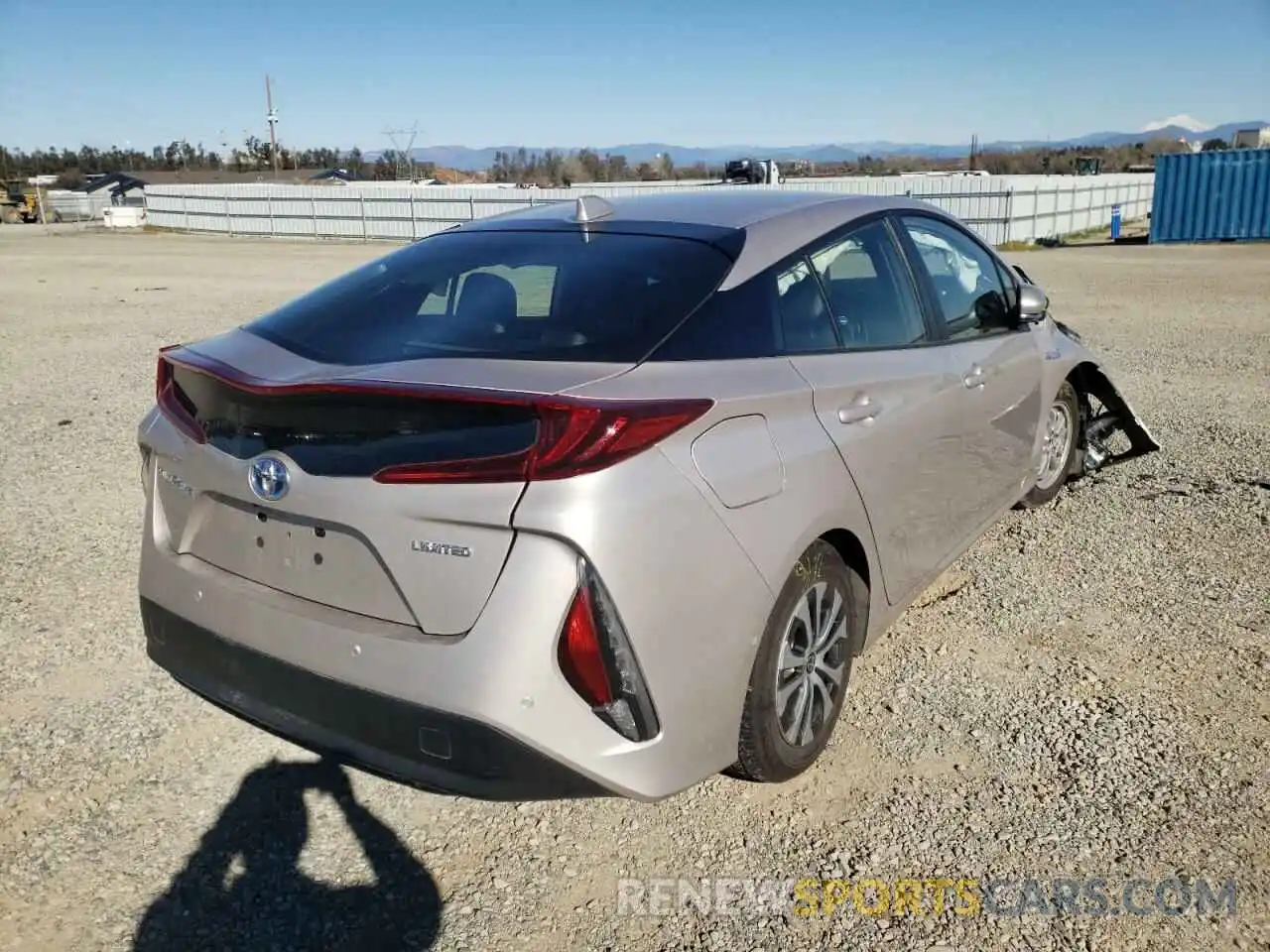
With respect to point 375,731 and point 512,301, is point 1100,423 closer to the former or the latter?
point 512,301

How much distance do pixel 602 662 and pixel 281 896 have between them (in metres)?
1.08

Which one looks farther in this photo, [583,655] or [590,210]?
[590,210]

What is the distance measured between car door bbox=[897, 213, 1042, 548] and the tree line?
60631 mm

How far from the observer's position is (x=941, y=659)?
3.75m

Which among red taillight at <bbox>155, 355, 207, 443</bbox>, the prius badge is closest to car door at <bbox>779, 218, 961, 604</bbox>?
the prius badge

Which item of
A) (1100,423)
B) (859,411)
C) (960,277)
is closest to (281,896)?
(859,411)

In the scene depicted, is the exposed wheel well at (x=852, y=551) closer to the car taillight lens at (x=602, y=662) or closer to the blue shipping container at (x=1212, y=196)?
the car taillight lens at (x=602, y=662)

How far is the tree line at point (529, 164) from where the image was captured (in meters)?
81.8

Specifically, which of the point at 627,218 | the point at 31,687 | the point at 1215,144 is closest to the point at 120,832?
the point at 31,687

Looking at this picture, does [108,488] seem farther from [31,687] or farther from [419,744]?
[419,744]

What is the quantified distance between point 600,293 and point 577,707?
1177 mm

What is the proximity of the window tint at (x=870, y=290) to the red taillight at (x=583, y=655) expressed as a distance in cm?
142

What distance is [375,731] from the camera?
2324 mm

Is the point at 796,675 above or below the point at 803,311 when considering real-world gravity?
below
